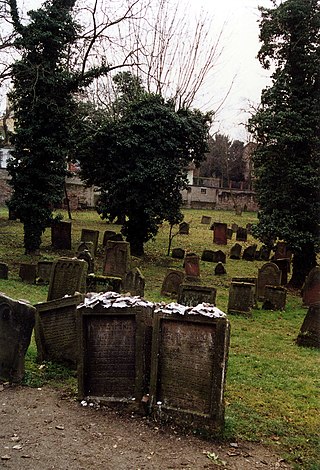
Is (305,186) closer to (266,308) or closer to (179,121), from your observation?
(266,308)

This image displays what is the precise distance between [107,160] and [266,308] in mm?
10430

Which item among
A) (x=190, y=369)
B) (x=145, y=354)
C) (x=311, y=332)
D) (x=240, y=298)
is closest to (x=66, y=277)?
(x=145, y=354)

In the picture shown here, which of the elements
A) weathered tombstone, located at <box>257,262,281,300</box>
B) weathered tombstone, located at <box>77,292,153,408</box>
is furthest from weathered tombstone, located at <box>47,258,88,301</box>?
weathered tombstone, located at <box>257,262,281,300</box>

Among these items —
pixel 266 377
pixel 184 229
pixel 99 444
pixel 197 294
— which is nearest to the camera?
pixel 99 444

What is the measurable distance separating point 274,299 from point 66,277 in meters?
6.93

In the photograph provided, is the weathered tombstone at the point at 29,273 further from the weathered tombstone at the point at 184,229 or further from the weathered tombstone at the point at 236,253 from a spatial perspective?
the weathered tombstone at the point at 184,229

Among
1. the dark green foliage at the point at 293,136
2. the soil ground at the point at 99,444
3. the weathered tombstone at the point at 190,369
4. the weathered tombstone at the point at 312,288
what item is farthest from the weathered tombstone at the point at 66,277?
the dark green foliage at the point at 293,136

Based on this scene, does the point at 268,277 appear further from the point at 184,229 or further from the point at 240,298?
the point at 184,229

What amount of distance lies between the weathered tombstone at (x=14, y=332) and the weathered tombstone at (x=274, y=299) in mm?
8895

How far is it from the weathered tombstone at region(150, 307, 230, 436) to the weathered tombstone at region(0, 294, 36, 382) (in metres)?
1.71

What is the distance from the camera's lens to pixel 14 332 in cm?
649

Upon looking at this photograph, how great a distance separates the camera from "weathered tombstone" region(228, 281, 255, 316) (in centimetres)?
1290

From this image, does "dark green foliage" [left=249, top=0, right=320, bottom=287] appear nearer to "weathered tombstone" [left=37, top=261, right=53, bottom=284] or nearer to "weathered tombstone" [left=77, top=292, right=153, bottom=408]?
"weathered tombstone" [left=37, top=261, right=53, bottom=284]

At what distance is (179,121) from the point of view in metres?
21.4
